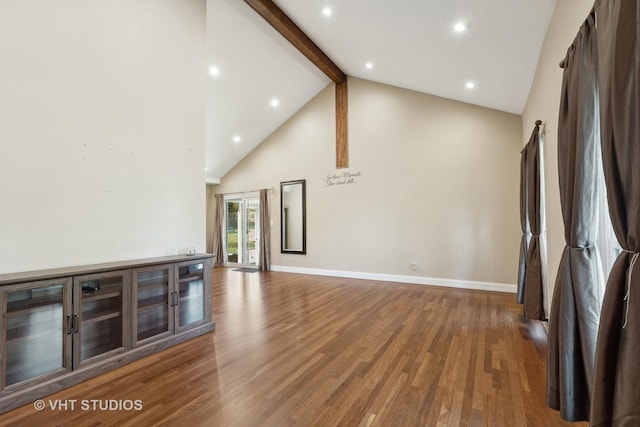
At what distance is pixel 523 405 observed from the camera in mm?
1981

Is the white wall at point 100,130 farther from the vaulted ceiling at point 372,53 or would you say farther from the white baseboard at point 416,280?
the white baseboard at point 416,280

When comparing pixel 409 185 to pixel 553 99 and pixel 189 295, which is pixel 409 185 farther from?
pixel 189 295

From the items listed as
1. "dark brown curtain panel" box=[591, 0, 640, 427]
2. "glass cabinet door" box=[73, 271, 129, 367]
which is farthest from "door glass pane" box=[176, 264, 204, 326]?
"dark brown curtain panel" box=[591, 0, 640, 427]

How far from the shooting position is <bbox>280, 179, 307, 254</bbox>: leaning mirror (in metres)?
7.21

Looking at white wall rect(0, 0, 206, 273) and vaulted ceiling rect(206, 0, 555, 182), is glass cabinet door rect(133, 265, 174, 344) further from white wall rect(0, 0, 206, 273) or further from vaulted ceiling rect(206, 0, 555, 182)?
vaulted ceiling rect(206, 0, 555, 182)

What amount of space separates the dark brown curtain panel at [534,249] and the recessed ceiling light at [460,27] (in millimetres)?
1347

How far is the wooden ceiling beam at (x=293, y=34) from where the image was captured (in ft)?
13.8

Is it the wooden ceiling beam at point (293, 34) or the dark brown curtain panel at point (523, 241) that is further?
the wooden ceiling beam at point (293, 34)

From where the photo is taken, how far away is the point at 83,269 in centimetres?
241

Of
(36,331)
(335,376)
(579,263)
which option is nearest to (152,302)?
(36,331)

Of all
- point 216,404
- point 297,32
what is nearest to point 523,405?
point 216,404

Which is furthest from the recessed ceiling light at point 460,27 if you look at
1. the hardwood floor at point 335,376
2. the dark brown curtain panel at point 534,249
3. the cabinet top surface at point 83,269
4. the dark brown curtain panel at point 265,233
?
the dark brown curtain panel at point 265,233

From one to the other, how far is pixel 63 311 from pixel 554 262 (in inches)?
170

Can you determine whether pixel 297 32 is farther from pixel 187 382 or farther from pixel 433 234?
pixel 187 382
